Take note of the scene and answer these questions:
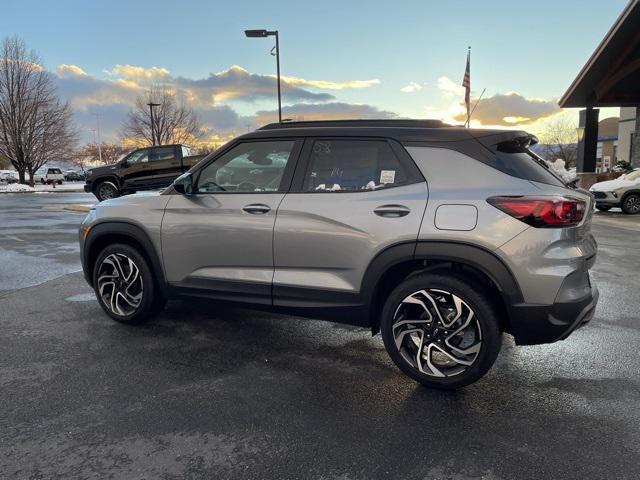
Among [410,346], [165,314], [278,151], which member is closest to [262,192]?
[278,151]

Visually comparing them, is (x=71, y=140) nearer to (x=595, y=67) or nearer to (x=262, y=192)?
(x=595, y=67)

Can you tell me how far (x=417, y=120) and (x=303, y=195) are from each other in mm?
1048

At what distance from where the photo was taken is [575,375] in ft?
12.0

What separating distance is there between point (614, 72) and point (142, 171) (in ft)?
63.1

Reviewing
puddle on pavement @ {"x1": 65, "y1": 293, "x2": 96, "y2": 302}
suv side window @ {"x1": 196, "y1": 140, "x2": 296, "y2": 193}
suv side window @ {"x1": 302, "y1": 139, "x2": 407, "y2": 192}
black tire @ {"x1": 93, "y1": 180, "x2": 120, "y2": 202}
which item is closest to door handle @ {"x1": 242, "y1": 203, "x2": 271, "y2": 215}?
suv side window @ {"x1": 196, "y1": 140, "x2": 296, "y2": 193}

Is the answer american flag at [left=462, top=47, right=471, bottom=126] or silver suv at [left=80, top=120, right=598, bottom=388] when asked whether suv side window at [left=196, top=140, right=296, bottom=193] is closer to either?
silver suv at [left=80, top=120, right=598, bottom=388]

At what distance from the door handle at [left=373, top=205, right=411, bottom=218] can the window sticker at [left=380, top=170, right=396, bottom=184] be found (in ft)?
0.68

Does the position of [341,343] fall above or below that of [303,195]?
below

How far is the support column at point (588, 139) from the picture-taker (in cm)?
2262

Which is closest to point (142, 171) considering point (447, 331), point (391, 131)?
point (391, 131)

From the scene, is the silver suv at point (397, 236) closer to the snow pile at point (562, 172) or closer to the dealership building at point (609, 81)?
the snow pile at point (562, 172)

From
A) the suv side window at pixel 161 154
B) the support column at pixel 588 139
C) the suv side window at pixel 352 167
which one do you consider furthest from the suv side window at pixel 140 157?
the support column at pixel 588 139

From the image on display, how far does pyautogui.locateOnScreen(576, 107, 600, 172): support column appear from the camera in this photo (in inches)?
891

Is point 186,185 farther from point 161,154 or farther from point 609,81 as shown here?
point 609,81
